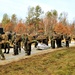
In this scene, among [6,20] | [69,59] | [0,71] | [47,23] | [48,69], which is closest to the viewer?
[0,71]

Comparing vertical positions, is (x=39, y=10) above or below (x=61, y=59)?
above

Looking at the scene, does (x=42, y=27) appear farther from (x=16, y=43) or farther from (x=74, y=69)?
(x=74, y=69)

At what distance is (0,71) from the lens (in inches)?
584

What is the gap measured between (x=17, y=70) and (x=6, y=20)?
87449mm

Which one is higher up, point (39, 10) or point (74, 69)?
point (39, 10)

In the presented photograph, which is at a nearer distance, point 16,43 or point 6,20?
point 16,43

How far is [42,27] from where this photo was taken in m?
91.1

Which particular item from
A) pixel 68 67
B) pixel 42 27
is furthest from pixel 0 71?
pixel 42 27

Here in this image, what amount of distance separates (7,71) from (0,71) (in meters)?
0.36

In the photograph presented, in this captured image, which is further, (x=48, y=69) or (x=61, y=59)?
(x=61, y=59)

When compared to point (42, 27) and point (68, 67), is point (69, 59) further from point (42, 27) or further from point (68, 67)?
point (42, 27)

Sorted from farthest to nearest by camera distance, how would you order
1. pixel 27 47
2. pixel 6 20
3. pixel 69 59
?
1. pixel 6 20
2. pixel 27 47
3. pixel 69 59

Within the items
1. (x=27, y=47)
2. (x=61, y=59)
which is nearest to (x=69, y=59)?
(x=61, y=59)

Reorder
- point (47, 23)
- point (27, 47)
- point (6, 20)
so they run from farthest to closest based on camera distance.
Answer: point (6, 20)
point (47, 23)
point (27, 47)
